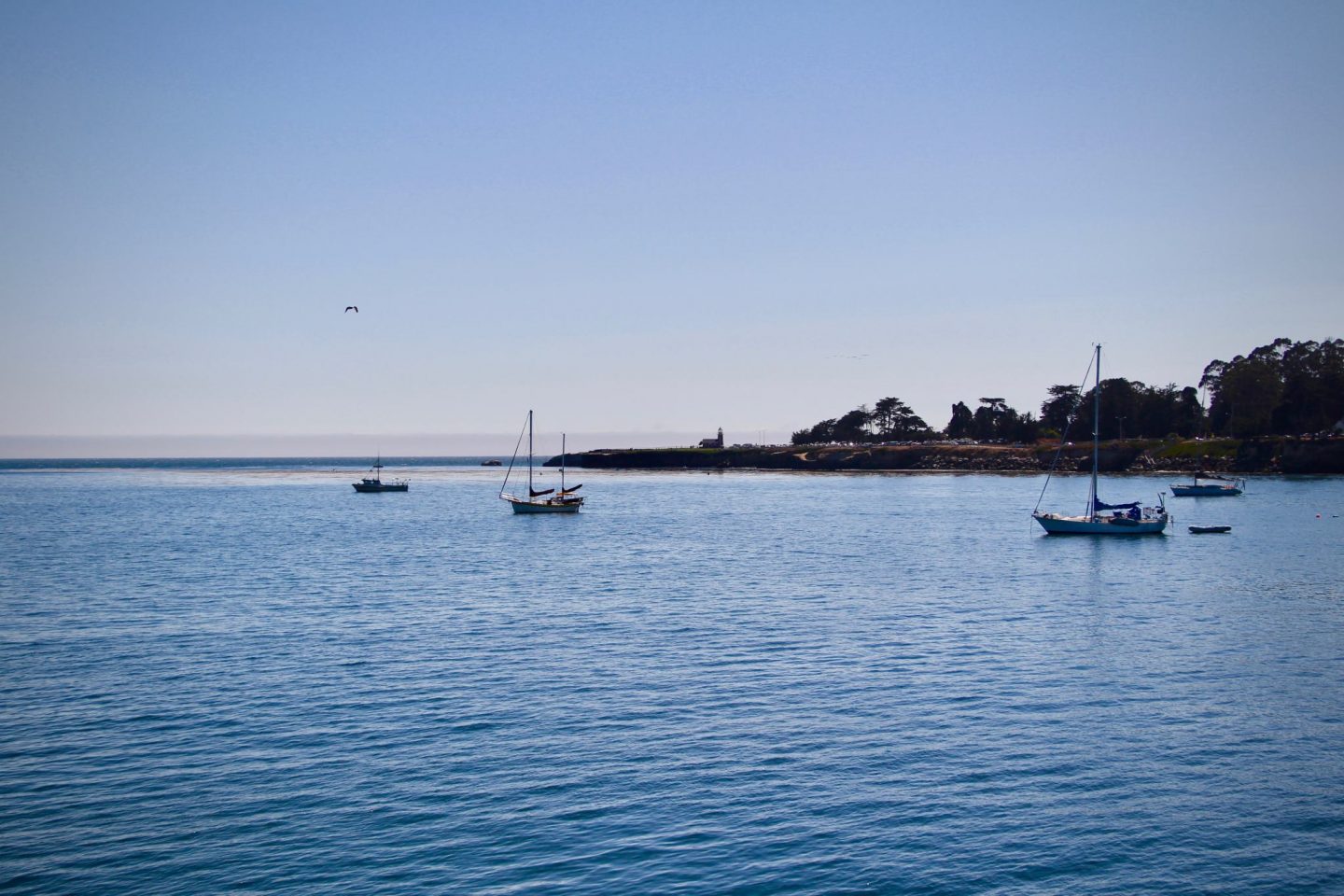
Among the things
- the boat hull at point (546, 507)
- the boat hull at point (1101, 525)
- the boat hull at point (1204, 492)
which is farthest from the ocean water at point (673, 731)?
the boat hull at point (1204, 492)

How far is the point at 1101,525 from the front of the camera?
88.1 metres

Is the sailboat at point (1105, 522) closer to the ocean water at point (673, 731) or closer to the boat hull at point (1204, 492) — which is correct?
the ocean water at point (673, 731)

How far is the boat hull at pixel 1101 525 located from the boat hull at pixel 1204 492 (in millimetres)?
55866

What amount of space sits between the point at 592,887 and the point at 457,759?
8114 millimetres

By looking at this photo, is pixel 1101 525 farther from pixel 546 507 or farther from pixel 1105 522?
pixel 546 507

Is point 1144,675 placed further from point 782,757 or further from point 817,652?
point 782,757

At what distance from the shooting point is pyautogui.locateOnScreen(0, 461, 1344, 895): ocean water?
62.6ft

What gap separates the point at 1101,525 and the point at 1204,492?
208ft

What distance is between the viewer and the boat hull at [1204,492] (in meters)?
138

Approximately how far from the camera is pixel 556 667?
35031 millimetres

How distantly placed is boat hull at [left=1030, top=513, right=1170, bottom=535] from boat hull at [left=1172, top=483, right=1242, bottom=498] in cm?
5587

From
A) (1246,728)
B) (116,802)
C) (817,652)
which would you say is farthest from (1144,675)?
(116,802)

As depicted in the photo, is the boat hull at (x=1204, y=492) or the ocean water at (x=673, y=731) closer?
the ocean water at (x=673, y=731)

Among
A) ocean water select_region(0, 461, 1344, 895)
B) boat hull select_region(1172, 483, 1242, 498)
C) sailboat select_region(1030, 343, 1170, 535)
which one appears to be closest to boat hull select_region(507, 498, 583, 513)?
ocean water select_region(0, 461, 1344, 895)
